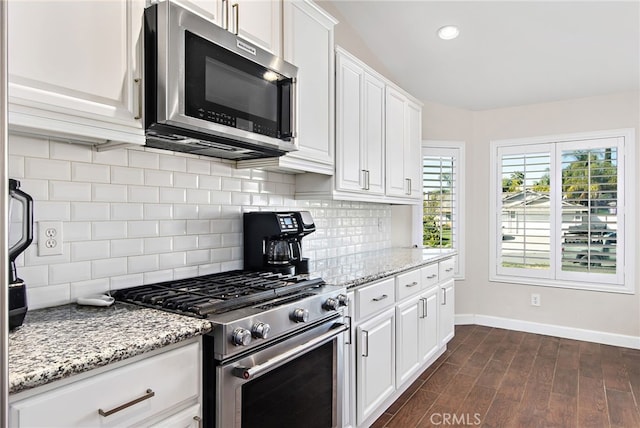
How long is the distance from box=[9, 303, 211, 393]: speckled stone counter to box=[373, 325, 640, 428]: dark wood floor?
168cm

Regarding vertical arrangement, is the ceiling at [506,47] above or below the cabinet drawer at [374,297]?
above

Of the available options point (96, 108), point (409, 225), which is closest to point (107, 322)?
point (96, 108)

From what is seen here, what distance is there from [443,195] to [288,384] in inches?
130

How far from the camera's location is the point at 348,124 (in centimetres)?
262

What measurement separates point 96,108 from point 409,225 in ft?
11.3

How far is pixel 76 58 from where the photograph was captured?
1.23 m

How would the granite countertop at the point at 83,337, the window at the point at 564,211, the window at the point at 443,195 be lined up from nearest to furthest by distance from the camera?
1. the granite countertop at the point at 83,337
2. the window at the point at 564,211
3. the window at the point at 443,195

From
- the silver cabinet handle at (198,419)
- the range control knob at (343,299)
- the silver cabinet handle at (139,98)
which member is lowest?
the silver cabinet handle at (198,419)

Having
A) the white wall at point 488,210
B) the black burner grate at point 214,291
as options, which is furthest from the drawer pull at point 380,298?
the white wall at point 488,210

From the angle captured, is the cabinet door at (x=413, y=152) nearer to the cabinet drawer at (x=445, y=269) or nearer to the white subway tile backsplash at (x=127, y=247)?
the cabinet drawer at (x=445, y=269)

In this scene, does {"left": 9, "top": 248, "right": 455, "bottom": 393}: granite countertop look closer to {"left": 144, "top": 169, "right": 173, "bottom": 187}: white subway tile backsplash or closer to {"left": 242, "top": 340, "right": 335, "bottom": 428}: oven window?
{"left": 242, "top": 340, "right": 335, "bottom": 428}: oven window

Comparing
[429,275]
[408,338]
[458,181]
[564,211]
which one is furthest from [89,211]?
[564,211]

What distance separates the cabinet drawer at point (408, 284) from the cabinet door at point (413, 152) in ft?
3.02

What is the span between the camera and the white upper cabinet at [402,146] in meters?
3.17
